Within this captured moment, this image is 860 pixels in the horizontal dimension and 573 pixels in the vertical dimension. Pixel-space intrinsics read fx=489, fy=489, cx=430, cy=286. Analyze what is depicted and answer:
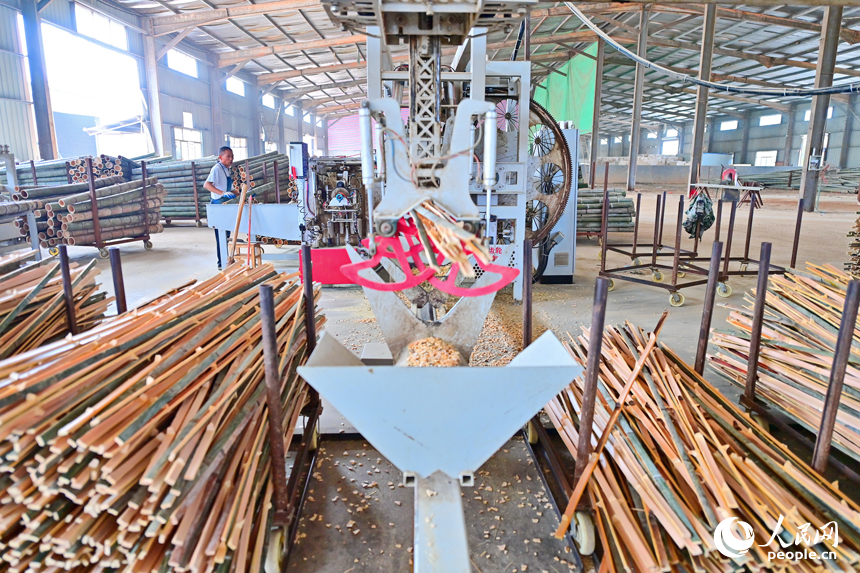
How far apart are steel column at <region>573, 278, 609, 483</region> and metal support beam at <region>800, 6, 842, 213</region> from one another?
1225cm

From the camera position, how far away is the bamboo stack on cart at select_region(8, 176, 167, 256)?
303 inches

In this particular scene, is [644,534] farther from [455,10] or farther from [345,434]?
[455,10]

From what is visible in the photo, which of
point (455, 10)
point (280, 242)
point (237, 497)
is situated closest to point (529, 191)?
point (280, 242)

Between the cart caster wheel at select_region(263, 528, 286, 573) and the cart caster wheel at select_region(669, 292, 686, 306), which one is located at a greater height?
the cart caster wheel at select_region(669, 292, 686, 306)

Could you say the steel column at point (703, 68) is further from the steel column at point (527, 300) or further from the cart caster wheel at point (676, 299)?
the steel column at point (527, 300)

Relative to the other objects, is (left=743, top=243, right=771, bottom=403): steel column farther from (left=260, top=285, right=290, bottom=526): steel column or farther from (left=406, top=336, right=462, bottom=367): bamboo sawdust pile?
(left=260, top=285, right=290, bottom=526): steel column

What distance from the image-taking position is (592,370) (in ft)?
6.68

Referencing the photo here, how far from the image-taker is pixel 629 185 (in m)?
16.3

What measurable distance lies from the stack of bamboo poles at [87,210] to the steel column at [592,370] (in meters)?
7.86

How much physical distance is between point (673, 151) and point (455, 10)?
36.4 meters

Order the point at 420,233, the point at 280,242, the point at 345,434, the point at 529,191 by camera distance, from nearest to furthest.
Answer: the point at 420,233, the point at 345,434, the point at 529,191, the point at 280,242

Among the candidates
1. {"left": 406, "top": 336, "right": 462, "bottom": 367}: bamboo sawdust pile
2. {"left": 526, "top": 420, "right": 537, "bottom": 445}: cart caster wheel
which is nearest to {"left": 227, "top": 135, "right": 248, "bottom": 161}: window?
{"left": 406, "top": 336, "right": 462, "bottom": 367}: bamboo sawdust pile

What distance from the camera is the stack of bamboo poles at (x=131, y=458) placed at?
5.18ft

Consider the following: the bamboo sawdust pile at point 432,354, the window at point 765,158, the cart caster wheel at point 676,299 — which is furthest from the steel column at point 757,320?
the window at point 765,158
